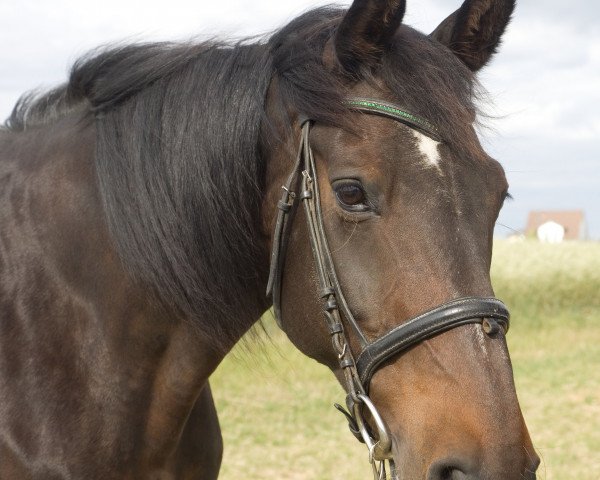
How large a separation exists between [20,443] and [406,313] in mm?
1390

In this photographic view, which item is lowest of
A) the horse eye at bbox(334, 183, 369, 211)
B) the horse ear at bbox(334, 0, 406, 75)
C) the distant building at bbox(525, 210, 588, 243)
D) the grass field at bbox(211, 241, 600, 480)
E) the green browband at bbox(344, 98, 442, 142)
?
the distant building at bbox(525, 210, 588, 243)

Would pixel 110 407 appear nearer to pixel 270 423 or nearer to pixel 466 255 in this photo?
pixel 466 255

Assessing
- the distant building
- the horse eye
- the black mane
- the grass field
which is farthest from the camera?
the distant building

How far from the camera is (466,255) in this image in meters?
2.07

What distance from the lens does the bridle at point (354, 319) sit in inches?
79.8

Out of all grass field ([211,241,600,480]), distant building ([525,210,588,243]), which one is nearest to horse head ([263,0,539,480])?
grass field ([211,241,600,480])

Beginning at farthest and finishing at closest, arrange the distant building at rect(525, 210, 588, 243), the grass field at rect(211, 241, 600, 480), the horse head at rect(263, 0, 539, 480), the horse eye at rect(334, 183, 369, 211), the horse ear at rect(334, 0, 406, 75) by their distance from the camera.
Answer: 1. the distant building at rect(525, 210, 588, 243)
2. the grass field at rect(211, 241, 600, 480)
3. the horse ear at rect(334, 0, 406, 75)
4. the horse eye at rect(334, 183, 369, 211)
5. the horse head at rect(263, 0, 539, 480)

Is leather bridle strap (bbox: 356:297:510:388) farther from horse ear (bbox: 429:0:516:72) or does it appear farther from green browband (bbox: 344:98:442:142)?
horse ear (bbox: 429:0:516:72)

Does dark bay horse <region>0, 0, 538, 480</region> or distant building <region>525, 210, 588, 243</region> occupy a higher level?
dark bay horse <region>0, 0, 538, 480</region>

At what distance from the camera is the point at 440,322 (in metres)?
2.02

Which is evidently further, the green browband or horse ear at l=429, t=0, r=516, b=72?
horse ear at l=429, t=0, r=516, b=72

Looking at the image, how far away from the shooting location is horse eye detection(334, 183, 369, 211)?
2189mm

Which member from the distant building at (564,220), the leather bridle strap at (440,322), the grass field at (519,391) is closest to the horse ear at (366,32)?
the leather bridle strap at (440,322)

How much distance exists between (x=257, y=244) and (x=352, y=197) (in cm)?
50
